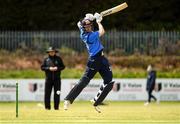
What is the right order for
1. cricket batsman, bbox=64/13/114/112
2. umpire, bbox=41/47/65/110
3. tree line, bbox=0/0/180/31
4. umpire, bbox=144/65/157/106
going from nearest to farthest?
cricket batsman, bbox=64/13/114/112 → umpire, bbox=41/47/65/110 → umpire, bbox=144/65/157/106 → tree line, bbox=0/0/180/31

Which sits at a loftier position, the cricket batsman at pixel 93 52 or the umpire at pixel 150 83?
the cricket batsman at pixel 93 52

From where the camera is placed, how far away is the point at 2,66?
47656 millimetres

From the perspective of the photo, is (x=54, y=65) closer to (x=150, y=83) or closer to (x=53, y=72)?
(x=53, y=72)

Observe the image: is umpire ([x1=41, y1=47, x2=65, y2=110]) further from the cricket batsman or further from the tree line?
the tree line

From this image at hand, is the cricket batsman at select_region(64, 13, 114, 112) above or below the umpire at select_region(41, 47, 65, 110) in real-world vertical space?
above

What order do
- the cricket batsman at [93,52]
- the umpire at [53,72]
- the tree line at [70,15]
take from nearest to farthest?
the cricket batsman at [93,52] → the umpire at [53,72] → the tree line at [70,15]

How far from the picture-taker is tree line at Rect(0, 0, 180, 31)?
2128 inches

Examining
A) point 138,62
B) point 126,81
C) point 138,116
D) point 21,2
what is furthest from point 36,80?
point 138,116

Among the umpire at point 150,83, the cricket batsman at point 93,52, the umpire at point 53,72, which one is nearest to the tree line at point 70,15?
the umpire at point 150,83

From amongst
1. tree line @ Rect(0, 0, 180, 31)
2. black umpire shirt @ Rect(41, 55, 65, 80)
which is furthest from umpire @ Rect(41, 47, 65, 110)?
tree line @ Rect(0, 0, 180, 31)

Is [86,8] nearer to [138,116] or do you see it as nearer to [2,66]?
[2,66]

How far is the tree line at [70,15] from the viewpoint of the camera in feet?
177

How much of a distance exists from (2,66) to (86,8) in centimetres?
924

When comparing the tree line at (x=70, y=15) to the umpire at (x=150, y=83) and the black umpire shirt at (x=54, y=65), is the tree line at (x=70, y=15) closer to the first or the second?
the umpire at (x=150, y=83)
